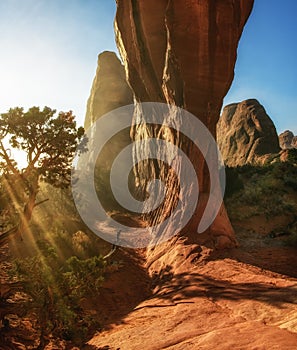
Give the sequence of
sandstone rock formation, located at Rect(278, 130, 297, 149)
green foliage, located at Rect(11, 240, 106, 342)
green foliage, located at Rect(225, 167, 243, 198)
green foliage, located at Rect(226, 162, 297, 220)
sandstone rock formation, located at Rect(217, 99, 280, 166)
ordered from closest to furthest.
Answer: green foliage, located at Rect(11, 240, 106, 342)
green foliage, located at Rect(226, 162, 297, 220)
green foliage, located at Rect(225, 167, 243, 198)
sandstone rock formation, located at Rect(217, 99, 280, 166)
sandstone rock formation, located at Rect(278, 130, 297, 149)

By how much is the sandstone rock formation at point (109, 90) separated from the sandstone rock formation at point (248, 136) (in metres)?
25.8

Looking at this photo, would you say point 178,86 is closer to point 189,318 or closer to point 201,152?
point 201,152

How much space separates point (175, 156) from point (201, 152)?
1695 mm

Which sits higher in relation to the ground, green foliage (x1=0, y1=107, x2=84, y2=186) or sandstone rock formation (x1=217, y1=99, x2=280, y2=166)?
sandstone rock formation (x1=217, y1=99, x2=280, y2=166)

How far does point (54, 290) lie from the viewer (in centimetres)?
571

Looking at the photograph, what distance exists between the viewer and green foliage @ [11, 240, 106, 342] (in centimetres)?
557

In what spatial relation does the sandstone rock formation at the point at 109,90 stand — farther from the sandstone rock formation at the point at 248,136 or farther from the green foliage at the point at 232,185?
the sandstone rock formation at the point at 248,136

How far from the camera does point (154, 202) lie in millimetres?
17906

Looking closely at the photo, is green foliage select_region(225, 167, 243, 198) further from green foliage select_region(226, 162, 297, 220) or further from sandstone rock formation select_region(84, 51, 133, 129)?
sandstone rock formation select_region(84, 51, 133, 129)

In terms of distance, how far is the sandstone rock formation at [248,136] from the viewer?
5317cm

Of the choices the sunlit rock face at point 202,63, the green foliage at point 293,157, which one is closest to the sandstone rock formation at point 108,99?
the green foliage at point 293,157

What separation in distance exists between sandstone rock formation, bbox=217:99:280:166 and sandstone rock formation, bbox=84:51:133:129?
84.5 ft

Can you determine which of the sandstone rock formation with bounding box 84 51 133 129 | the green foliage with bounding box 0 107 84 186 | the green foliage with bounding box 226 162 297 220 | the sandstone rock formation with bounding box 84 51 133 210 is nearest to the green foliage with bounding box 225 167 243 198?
the green foliage with bounding box 226 162 297 220

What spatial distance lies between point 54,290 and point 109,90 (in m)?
42.7
